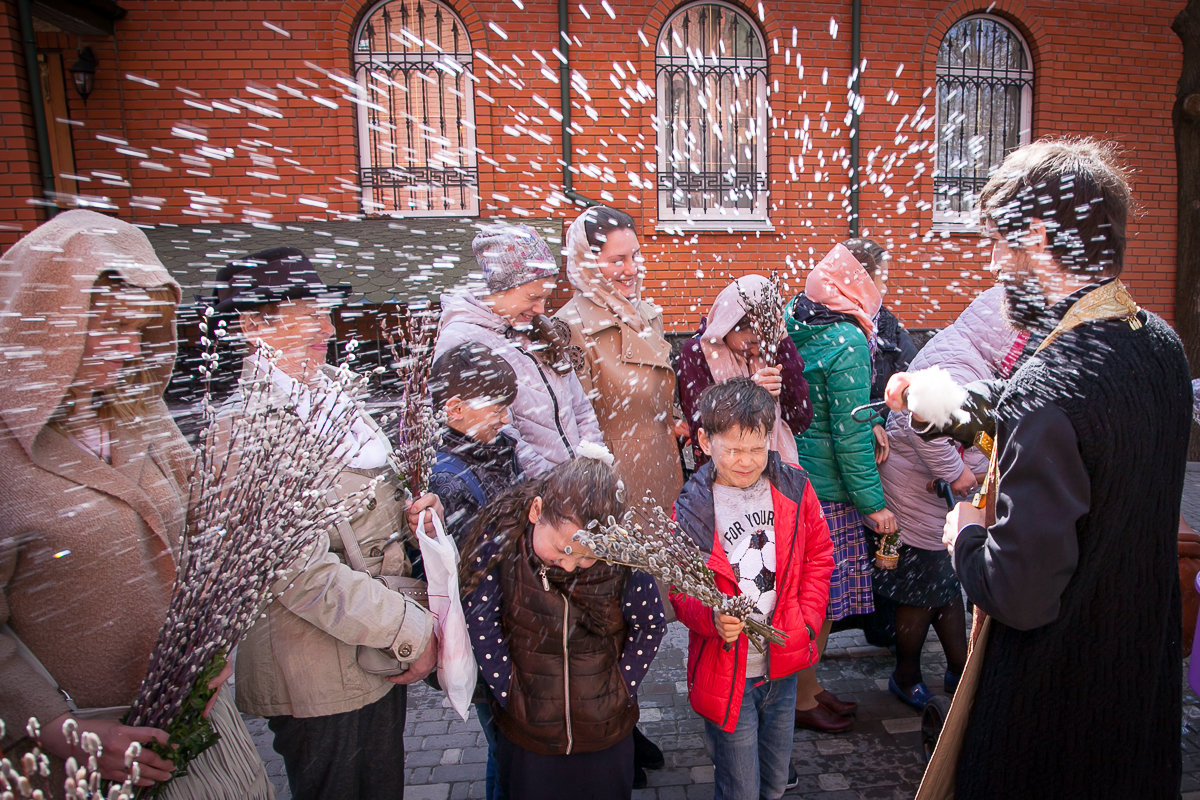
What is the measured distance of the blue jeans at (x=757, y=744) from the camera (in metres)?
2.65

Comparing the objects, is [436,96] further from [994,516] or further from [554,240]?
[994,516]

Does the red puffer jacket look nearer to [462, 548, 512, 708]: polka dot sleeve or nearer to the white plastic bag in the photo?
[462, 548, 512, 708]: polka dot sleeve

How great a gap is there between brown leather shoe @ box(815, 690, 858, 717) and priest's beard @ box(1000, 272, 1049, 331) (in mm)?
2404

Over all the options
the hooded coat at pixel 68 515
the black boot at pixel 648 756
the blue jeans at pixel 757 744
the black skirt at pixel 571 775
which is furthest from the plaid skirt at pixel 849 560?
the hooded coat at pixel 68 515

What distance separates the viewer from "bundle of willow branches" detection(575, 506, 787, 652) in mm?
2070

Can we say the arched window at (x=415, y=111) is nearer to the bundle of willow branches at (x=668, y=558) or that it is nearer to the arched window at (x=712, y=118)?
Result: the arched window at (x=712, y=118)

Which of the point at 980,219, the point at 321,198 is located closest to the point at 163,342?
the point at 980,219

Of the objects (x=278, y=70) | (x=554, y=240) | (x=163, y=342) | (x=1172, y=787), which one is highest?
(x=278, y=70)

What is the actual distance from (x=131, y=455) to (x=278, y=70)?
26.6 ft

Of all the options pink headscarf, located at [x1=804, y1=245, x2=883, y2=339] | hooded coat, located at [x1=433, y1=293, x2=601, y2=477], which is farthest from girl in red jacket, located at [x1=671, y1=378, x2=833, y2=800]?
pink headscarf, located at [x1=804, y1=245, x2=883, y2=339]

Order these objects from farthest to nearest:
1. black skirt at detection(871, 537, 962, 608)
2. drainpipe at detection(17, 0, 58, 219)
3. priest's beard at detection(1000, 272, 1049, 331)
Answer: drainpipe at detection(17, 0, 58, 219) < black skirt at detection(871, 537, 962, 608) < priest's beard at detection(1000, 272, 1049, 331)

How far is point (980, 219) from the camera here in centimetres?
209

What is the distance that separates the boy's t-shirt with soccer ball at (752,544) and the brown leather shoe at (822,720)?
1.11 m

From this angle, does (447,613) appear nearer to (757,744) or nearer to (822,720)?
(757,744)
